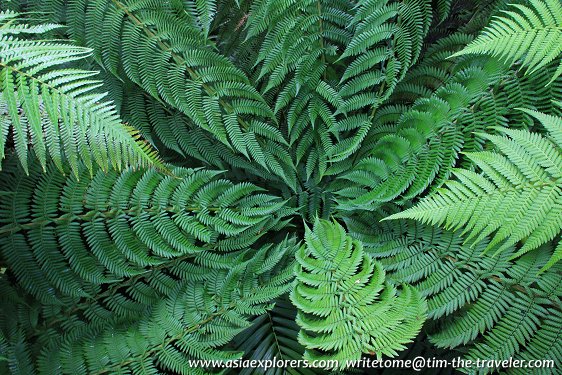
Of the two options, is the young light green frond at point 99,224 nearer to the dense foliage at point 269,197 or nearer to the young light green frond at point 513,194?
the dense foliage at point 269,197

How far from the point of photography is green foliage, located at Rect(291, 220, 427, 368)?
1.13 m

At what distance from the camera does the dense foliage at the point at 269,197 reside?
4.11 feet

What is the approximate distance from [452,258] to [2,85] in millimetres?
1516

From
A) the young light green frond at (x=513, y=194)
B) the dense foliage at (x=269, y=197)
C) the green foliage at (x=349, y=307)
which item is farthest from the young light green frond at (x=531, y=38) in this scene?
the green foliage at (x=349, y=307)

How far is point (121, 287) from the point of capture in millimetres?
1601

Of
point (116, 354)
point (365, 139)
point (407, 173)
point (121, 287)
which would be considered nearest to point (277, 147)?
point (365, 139)

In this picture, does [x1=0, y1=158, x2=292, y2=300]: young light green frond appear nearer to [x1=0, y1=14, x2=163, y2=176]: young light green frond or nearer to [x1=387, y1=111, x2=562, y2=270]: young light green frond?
[x1=0, y1=14, x2=163, y2=176]: young light green frond

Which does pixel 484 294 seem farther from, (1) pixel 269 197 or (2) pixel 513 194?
(1) pixel 269 197

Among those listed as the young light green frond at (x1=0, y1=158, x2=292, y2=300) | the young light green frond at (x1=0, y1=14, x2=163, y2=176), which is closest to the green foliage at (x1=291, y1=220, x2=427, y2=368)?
the young light green frond at (x1=0, y1=158, x2=292, y2=300)

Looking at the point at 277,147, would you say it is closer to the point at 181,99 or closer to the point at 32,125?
the point at 181,99

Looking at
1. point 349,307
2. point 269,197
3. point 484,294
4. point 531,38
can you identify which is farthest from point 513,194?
point 269,197

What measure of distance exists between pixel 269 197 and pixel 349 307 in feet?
2.03

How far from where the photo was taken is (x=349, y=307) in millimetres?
1230

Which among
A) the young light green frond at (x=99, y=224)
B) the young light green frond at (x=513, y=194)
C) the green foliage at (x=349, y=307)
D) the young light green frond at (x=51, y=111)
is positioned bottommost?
the young light green frond at (x=99, y=224)
